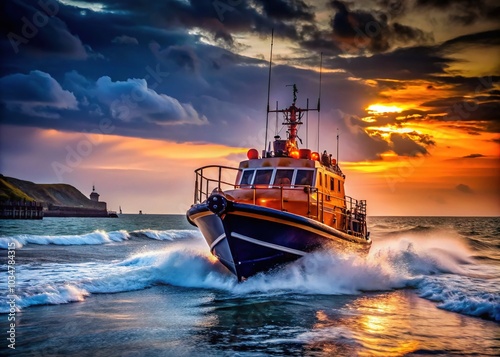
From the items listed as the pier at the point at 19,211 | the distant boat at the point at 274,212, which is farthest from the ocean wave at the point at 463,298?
the pier at the point at 19,211

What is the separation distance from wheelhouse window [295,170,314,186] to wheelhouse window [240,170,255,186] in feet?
4.55

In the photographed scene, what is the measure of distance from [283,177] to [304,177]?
59 cm

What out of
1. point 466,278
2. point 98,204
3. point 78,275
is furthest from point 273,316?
point 98,204

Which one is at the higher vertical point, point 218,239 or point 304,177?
point 304,177

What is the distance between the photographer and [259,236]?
1213 centimetres

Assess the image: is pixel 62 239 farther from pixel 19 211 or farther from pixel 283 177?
pixel 19 211

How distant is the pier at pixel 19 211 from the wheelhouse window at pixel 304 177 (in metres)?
82.2

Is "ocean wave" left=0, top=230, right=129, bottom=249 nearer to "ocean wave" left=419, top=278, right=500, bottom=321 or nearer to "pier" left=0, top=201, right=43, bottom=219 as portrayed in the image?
"ocean wave" left=419, top=278, right=500, bottom=321

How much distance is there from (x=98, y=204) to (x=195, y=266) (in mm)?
181404

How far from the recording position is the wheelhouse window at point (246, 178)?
14562 mm

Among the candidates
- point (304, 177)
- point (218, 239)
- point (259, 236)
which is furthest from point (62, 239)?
point (259, 236)

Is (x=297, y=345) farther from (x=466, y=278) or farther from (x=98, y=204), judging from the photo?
(x=98, y=204)

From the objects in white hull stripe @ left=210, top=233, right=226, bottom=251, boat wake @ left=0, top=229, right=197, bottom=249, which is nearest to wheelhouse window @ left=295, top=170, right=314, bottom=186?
white hull stripe @ left=210, top=233, right=226, bottom=251

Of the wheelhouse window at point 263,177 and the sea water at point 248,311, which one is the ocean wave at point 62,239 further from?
the wheelhouse window at point 263,177
